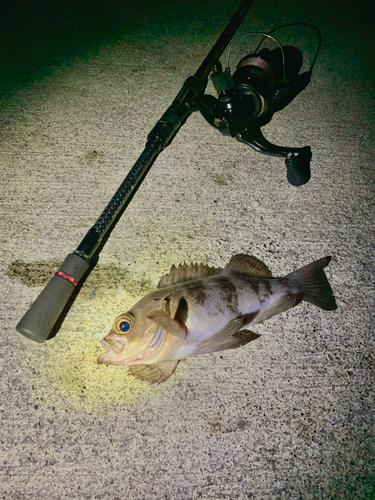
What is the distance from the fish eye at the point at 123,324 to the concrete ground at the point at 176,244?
40cm

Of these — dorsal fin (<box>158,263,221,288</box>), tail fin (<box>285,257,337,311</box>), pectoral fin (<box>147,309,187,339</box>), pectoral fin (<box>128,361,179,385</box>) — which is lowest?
pectoral fin (<box>128,361,179,385</box>)

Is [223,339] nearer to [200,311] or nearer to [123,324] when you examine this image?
[200,311]

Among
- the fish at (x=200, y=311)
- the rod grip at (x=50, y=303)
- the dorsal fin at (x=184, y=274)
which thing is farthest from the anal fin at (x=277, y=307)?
the rod grip at (x=50, y=303)

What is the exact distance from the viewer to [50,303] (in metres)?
1.72

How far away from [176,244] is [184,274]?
0.33m

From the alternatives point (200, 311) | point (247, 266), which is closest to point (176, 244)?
point (247, 266)

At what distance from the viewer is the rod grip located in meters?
1.66

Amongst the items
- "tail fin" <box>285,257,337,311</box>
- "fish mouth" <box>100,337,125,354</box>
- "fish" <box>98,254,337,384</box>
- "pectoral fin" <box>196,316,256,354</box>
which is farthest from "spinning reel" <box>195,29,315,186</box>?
"fish mouth" <box>100,337,125,354</box>

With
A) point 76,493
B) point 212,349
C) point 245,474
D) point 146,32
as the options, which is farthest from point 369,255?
point 146,32

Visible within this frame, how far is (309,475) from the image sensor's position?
5.71ft

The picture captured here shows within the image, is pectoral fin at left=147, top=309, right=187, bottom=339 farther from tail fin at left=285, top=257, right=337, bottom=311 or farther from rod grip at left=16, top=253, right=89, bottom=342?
tail fin at left=285, top=257, right=337, bottom=311

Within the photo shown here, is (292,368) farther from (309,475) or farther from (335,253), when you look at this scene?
(335,253)

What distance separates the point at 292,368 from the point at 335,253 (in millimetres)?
851

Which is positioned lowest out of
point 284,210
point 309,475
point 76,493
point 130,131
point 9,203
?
point 76,493
